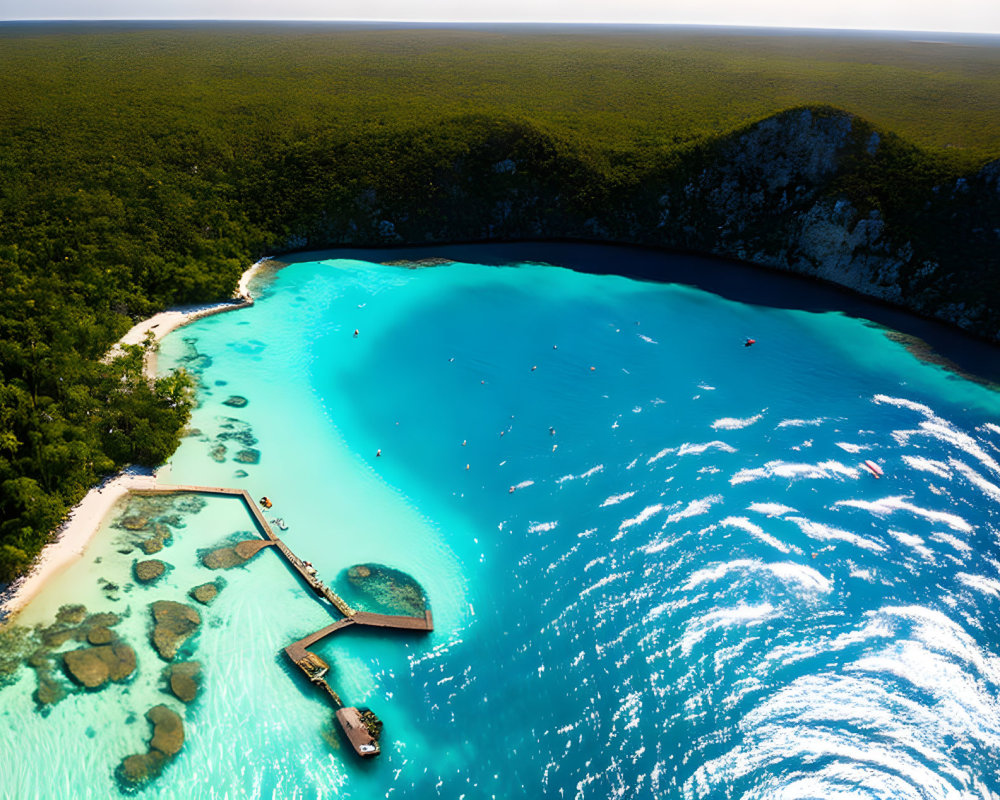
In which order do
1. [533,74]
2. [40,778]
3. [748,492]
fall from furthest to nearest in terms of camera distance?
[533,74], [748,492], [40,778]

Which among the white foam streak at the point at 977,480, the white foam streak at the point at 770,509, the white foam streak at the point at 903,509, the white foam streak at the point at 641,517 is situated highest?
the white foam streak at the point at 977,480

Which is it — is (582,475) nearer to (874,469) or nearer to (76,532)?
(874,469)

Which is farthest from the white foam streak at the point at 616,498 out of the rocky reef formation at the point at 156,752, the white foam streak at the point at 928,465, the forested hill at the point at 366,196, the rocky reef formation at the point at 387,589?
the forested hill at the point at 366,196

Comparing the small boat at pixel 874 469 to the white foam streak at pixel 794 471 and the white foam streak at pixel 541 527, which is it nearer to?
the white foam streak at pixel 794 471

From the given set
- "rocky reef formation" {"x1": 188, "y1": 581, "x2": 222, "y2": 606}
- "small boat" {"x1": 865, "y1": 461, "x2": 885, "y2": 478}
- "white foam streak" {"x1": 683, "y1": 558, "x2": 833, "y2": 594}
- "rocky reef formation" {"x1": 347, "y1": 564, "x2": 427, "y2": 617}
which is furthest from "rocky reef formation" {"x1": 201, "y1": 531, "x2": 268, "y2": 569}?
"small boat" {"x1": 865, "y1": 461, "x2": 885, "y2": 478}

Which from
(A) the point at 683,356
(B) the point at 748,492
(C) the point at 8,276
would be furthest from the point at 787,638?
(C) the point at 8,276

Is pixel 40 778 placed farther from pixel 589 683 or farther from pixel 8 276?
pixel 8 276
